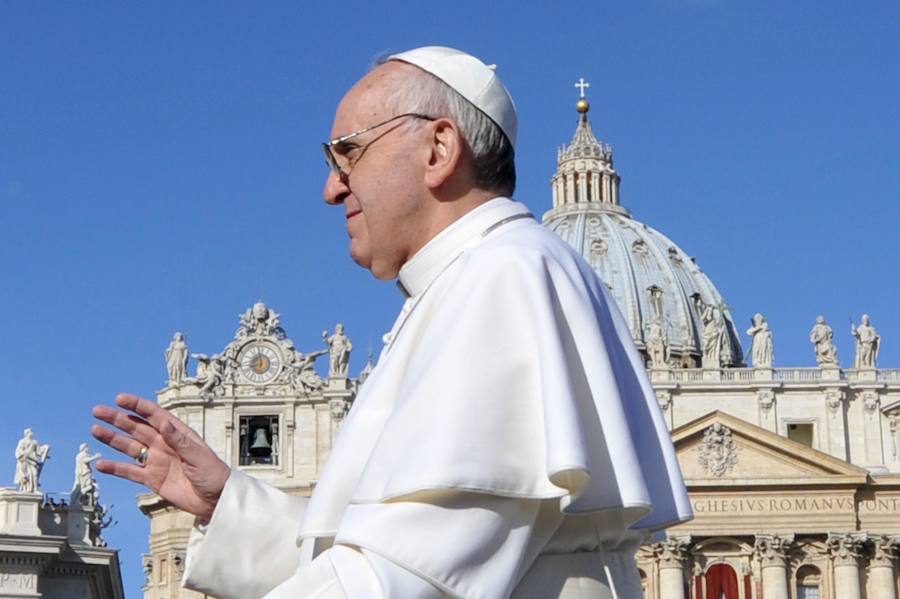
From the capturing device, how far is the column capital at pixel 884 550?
56594 mm

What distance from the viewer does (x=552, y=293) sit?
374cm

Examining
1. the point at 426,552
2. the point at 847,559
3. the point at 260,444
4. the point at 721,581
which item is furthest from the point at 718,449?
the point at 426,552

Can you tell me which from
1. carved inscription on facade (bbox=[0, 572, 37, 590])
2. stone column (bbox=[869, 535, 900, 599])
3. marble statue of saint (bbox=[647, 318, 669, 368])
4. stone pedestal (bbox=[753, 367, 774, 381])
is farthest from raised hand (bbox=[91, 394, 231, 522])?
marble statue of saint (bbox=[647, 318, 669, 368])

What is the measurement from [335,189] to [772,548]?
53.6 meters

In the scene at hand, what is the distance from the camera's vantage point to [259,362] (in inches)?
2303

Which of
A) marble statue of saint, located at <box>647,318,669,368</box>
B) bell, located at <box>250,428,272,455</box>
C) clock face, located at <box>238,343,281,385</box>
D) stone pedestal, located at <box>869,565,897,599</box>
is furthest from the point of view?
marble statue of saint, located at <box>647,318,669,368</box>

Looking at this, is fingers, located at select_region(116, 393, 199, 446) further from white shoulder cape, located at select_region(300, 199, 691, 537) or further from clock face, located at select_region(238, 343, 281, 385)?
clock face, located at select_region(238, 343, 281, 385)

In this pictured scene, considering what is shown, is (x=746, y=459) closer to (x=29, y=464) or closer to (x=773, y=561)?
(x=773, y=561)

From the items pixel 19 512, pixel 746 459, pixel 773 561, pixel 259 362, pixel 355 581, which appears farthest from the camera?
pixel 259 362

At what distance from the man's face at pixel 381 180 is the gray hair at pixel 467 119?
37 mm

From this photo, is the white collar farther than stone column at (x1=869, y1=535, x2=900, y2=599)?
No

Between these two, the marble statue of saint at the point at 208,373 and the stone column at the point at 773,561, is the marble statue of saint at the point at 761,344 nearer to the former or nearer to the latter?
the stone column at the point at 773,561

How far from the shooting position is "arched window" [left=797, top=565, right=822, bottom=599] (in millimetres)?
57594

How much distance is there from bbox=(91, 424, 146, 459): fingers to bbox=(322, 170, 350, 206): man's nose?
717 mm
